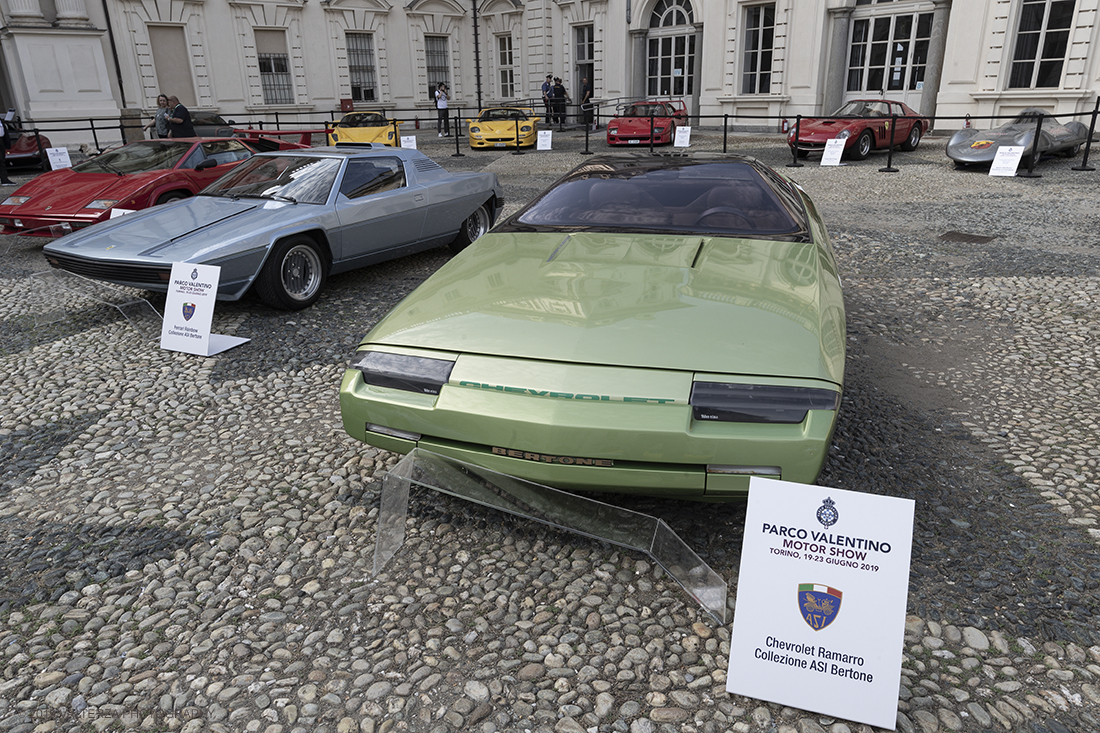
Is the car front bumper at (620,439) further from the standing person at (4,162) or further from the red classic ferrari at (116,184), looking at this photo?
the standing person at (4,162)

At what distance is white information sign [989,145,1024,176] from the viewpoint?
11.6 meters

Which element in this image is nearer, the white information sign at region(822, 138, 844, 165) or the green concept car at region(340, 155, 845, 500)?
the green concept car at region(340, 155, 845, 500)

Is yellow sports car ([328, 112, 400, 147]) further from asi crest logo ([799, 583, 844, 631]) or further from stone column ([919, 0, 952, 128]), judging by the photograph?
asi crest logo ([799, 583, 844, 631])

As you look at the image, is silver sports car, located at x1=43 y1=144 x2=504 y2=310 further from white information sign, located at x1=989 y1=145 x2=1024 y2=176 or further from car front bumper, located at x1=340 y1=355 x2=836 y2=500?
white information sign, located at x1=989 y1=145 x2=1024 y2=176

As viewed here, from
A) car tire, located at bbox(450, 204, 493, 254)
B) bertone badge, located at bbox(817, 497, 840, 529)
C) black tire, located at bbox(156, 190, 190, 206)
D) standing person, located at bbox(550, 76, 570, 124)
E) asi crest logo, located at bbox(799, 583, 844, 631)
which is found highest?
standing person, located at bbox(550, 76, 570, 124)

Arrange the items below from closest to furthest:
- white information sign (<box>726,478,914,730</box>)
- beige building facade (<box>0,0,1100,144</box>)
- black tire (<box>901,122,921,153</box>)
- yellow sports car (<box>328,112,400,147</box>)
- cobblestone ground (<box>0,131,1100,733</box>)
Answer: white information sign (<box>726,478,914,730</box>), cobblestone ground (<box>0,131,1100,733</box>), black tire (<box>901,122,921,153</box>), beige building facade (<box>0,0,1100,144</box>), yellow sports car (<box>328,112,400,147</box>)

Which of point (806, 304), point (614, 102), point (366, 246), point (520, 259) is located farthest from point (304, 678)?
point (614, 102)

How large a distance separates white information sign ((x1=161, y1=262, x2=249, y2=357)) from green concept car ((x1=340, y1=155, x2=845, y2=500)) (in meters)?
2.21

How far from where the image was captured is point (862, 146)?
46.5 ft

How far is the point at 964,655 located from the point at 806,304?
1288mm

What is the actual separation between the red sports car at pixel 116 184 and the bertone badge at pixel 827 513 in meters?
7.24

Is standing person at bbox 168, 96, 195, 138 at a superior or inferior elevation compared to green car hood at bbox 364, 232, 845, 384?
superior

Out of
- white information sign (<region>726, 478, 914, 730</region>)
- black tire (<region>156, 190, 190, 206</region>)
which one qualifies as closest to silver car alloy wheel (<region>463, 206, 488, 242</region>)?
black tire (<region>156, 190, 190, 206</region>)

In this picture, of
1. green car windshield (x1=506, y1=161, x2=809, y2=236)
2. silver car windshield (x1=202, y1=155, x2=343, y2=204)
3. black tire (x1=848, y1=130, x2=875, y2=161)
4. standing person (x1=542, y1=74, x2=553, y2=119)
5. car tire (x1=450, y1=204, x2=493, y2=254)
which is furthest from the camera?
standing person (x1=542, y1=74, x2=553, y2=119)
